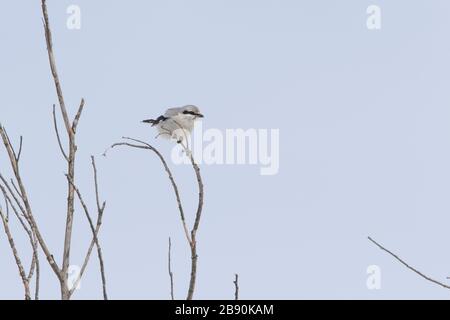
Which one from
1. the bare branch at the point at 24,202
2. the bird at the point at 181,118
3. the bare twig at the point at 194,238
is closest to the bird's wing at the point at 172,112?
the bird at the point at 181,118

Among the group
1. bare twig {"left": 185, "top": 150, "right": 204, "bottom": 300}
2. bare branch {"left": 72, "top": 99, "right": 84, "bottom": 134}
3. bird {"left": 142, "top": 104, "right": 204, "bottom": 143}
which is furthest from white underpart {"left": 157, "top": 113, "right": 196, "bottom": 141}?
bare twig {"left": 185, "top": 150, "right": 204, "bottom": 300}

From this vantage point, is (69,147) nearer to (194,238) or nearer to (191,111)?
(194,238)

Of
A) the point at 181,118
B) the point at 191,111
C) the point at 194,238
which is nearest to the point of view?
the point at 194,238

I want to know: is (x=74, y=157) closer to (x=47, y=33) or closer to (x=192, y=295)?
(x=47, y=33)

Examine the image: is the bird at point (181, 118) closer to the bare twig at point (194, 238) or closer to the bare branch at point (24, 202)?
the bare branch at point (24, 202)

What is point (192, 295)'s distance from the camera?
2.26 m

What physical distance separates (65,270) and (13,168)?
51 centimetres

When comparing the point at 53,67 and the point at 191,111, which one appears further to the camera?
the point at 191,111

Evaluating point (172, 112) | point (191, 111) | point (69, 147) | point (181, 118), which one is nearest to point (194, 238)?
point (69, 147)

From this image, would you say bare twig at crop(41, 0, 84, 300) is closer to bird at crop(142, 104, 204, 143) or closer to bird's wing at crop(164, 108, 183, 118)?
bird at crop(142, 104, 204, 143)

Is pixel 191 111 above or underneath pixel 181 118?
above

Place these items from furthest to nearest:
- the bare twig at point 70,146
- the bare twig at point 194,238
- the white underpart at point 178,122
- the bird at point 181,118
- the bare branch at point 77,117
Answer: the bird at point 181,118, the white underpart at point 178,122, the bare branch at point 77,117, the bare twig at point 70,146, the bare twig at point 194,238

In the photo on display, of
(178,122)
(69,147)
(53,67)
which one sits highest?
(178,122)
